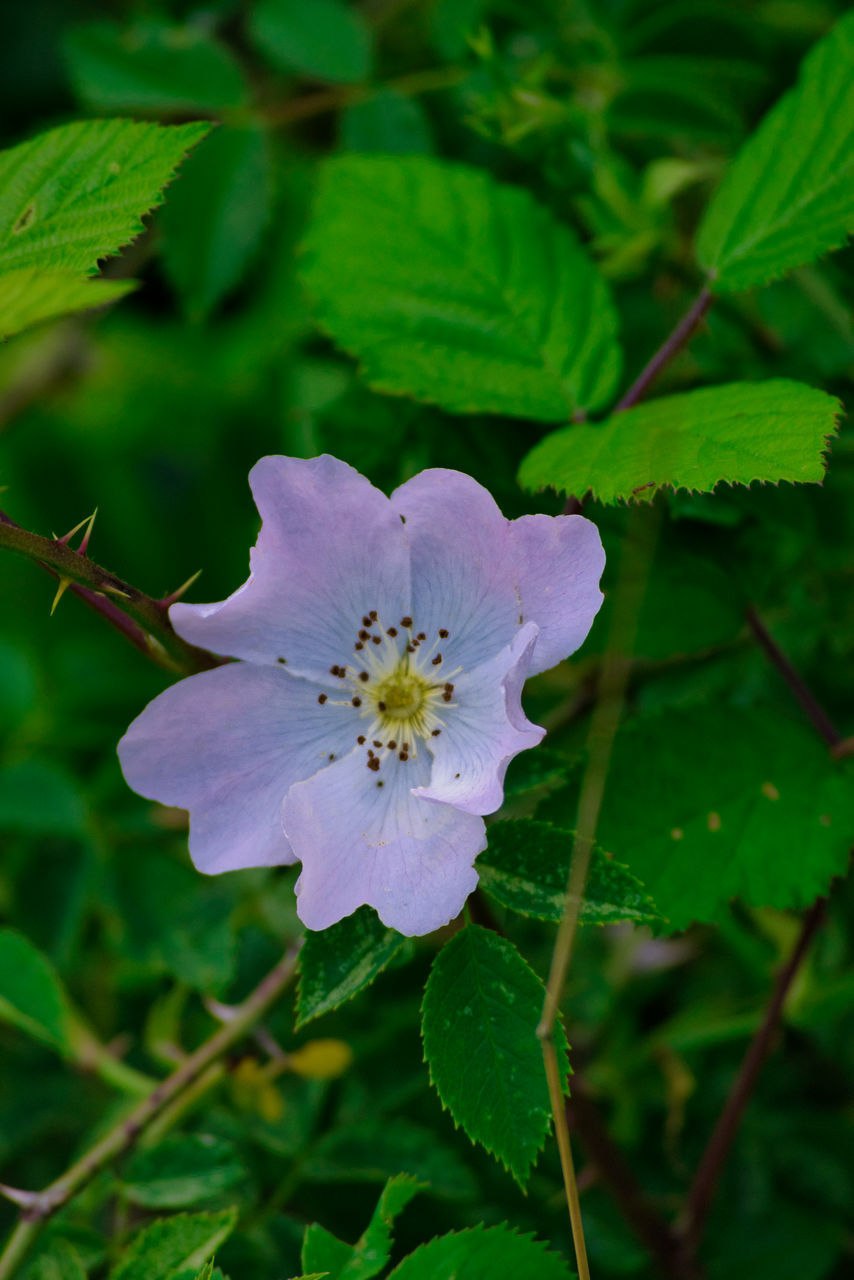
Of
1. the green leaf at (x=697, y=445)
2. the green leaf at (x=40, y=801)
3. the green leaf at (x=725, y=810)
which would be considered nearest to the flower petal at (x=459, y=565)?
the green leaf at (x=697, y=445)

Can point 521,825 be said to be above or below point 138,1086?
above

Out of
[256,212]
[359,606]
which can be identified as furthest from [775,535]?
[256,212]

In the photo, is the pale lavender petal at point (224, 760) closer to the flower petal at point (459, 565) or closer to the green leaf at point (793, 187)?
the flower petal at point (459, 565)

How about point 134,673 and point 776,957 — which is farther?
point 134,673

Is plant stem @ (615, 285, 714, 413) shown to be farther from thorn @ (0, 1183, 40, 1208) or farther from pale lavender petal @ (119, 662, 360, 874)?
thorn @ (0, 1183, 40, 1208)

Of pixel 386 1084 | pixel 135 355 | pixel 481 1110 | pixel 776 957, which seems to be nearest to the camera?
pixel 481 1110

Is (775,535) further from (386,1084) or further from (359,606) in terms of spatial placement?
(386,1084)
